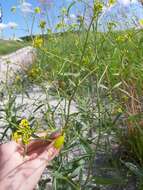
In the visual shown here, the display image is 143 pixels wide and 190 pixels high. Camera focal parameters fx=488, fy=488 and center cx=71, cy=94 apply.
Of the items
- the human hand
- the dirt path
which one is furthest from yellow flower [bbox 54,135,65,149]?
the dirt path

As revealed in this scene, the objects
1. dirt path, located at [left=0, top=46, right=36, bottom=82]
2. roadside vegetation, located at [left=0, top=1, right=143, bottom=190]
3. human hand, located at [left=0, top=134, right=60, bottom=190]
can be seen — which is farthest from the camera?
dirt path, located at [left=0, top=46, right=36, bottom=82]

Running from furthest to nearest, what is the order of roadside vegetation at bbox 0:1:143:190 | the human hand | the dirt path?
the dirt path, roadside vegetation at bbox 0:1:143:190, the human hand

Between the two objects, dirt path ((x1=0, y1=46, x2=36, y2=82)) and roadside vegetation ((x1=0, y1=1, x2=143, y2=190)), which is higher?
dirt path ((x1=0, y1=46, x2=36, y2=82))

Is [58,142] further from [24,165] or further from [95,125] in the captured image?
[95,125]

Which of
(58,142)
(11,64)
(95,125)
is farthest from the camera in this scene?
(11,64)

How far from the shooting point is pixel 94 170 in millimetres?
1821

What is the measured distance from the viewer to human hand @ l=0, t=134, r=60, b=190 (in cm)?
62

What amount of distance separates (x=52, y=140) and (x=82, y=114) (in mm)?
1110

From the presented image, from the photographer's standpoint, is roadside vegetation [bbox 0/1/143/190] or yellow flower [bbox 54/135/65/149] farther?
roadside vegetation [bbox 0/1/143/190]

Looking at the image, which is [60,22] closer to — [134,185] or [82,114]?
[82,114]

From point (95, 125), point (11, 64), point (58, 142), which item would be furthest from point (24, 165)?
point (11, 64)

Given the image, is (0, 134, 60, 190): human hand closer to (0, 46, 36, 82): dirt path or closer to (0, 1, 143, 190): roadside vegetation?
(0, 1, 143, 190): roadside vegetation

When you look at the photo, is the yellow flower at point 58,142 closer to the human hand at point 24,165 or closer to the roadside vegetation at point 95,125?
the human hand at point 24,165

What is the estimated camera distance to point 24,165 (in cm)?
63
